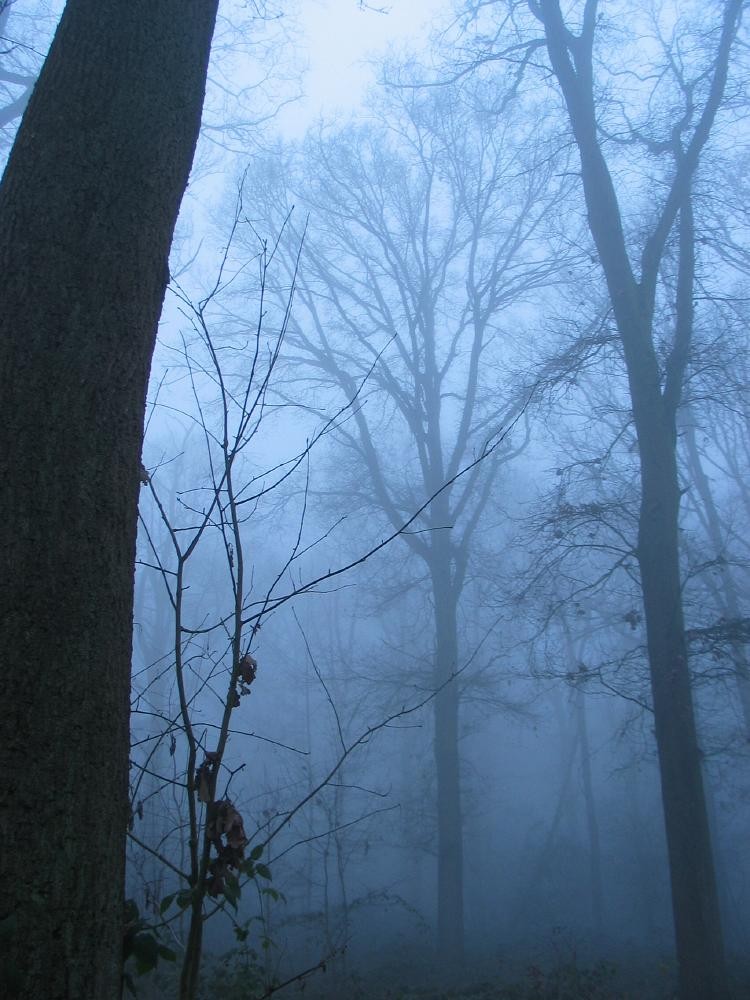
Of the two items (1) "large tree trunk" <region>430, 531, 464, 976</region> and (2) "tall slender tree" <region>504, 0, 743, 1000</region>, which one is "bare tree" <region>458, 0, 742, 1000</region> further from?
(1) "large tree trunk" <region>430, 531, 464, 976</region>

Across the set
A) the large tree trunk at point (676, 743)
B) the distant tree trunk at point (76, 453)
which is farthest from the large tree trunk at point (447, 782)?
the distant tree trunk at point (76, 453)

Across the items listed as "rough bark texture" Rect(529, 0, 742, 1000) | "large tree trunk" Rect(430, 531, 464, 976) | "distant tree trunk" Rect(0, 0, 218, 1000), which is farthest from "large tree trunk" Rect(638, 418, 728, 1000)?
"distant tree trunk" Rect(0, 0, 218, 1000)

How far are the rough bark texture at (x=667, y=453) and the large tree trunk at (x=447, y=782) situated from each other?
18.7ft

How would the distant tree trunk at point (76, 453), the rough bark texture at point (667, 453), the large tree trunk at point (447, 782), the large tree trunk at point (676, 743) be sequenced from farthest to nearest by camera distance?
the large tree trunk at point (447, 782) → the rough bark texture at point (667, 453) → the large tree trunk at point (676, 743) → the distant tree trunk at point (76, 453)

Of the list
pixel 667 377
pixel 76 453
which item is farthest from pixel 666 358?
pixel 76 453

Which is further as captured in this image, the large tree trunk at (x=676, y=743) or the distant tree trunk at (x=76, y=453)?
the large tree trunk at (x=676, y=743)

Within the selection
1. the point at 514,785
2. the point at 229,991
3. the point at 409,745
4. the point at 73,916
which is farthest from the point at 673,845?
the point at 514,785

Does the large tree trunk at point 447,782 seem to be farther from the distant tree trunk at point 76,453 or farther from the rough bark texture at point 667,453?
the distant tree trunk at point 76,453

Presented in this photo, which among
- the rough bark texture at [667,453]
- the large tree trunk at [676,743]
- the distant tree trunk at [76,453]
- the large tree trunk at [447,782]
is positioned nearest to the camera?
the distant tree trunk at [76,453]

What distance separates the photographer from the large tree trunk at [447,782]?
523 inches

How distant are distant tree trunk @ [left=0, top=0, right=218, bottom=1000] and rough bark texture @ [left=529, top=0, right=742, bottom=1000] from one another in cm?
627

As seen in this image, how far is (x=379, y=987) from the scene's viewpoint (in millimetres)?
10312

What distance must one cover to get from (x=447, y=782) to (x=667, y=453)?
8.43m

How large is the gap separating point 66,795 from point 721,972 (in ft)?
22.0
